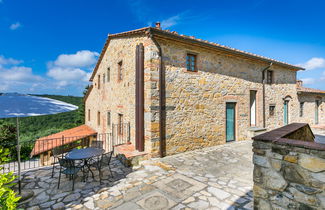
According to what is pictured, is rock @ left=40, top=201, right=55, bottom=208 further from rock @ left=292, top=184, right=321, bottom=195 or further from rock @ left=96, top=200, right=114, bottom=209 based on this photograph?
rock @ left=292, top=184, right=321, bottom=195

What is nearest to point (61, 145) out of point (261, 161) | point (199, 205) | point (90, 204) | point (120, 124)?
point (120, 124)

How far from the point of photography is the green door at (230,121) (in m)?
8.45

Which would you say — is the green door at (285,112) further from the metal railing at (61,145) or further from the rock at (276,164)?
the rock at (276,164)

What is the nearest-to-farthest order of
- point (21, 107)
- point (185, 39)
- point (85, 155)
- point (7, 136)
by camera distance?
1. point (21, 107)
2. point (85, 155)
3. point (185, 39)
4. point (7, 136)

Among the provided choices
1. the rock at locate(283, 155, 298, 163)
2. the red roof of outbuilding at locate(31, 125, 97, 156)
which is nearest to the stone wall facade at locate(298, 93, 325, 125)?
the rock at locate(283, 155, 298, 163)

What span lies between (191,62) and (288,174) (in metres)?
5.70

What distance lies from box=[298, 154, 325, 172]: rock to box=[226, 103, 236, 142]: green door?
21.4ft

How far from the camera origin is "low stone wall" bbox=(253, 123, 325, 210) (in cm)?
203

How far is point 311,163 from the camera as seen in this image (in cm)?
206

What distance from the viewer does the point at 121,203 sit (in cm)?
342

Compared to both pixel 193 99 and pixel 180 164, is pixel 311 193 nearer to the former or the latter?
pixel 180 164

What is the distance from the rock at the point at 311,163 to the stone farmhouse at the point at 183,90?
4.32 metres

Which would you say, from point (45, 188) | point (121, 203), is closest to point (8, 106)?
point (45, 188)

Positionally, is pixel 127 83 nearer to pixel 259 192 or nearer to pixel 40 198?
pixel 40 198
